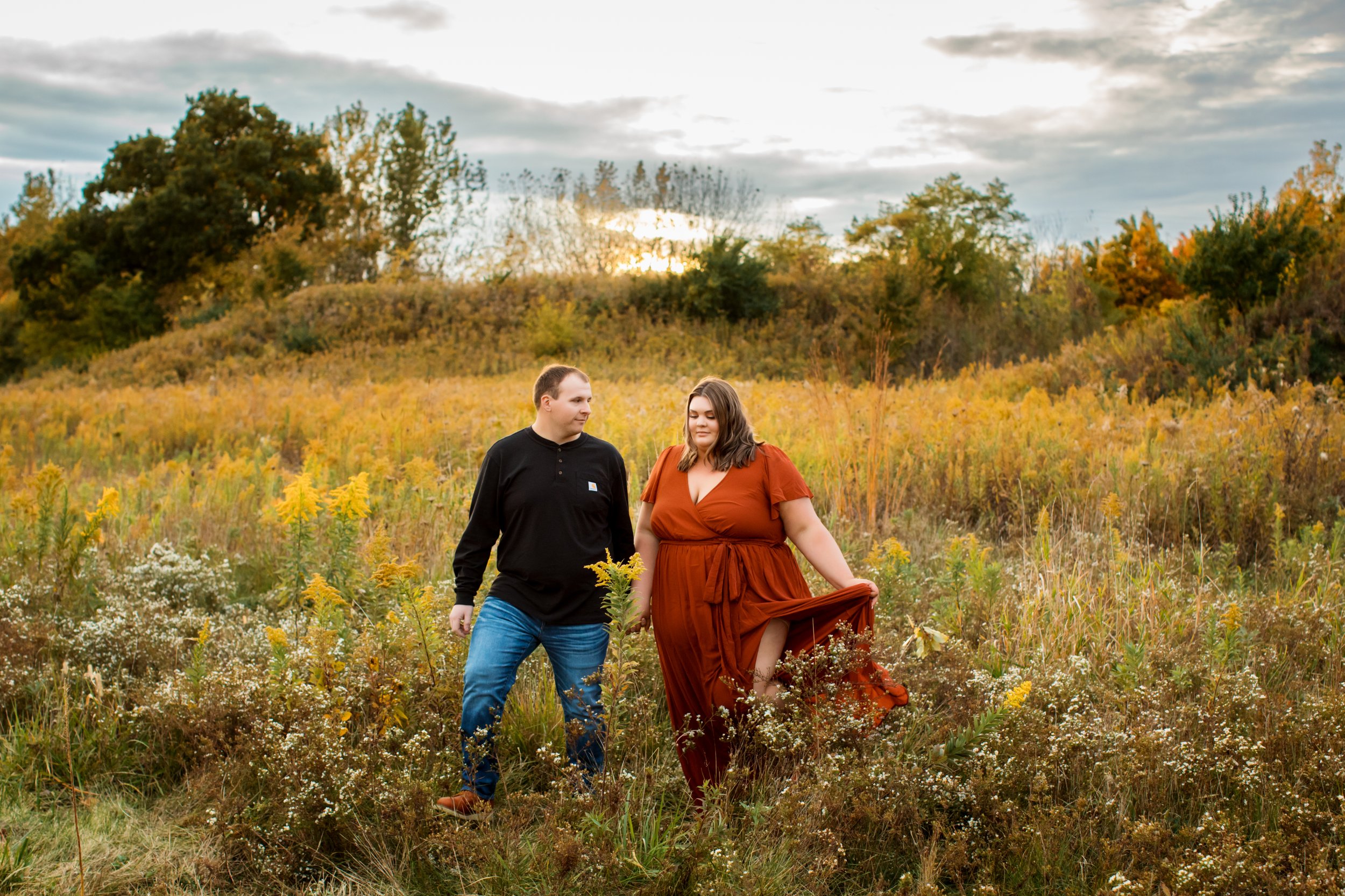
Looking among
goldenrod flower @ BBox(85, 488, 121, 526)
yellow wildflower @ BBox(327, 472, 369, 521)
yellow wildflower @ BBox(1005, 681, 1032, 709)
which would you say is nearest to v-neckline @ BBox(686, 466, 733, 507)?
yellow wildflower @ BBox(1005, 681, 1032, 709)

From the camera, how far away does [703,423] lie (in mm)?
3502

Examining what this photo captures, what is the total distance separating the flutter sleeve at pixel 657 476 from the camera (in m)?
3.67

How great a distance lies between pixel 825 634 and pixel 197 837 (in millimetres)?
2331

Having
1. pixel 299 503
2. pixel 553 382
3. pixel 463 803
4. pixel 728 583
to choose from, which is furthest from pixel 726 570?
pixel 299 503

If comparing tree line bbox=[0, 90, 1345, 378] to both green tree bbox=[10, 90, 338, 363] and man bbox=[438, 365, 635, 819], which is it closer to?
green tree bbox=[10, 90, 338, 363]

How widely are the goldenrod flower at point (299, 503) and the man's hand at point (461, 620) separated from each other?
1.60 meters

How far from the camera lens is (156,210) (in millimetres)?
32875

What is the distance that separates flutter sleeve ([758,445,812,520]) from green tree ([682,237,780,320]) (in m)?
21.8

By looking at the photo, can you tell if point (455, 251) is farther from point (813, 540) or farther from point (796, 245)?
point (813, 540)

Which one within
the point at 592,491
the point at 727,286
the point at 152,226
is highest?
the point at 152,226

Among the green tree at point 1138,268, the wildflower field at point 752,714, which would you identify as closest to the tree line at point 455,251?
the green tree at point 1138,268

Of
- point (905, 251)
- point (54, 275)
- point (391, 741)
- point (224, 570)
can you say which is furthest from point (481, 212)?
point (391, 741)

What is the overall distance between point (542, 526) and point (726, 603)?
75cm

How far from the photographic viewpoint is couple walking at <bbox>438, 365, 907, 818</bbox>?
3.28 meters
